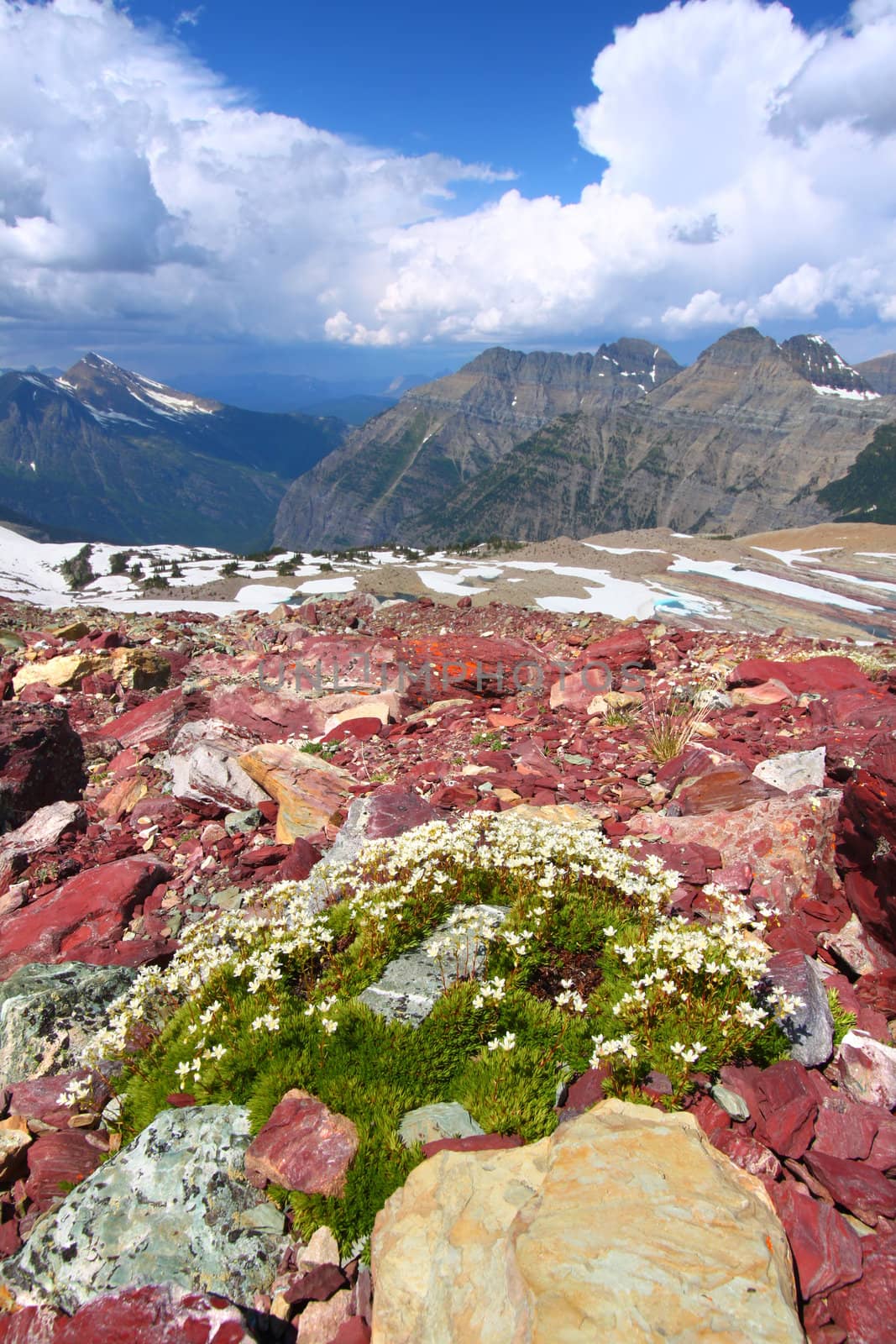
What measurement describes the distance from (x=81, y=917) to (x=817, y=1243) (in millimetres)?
6929

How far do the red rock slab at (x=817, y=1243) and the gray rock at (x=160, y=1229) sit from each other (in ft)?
8.45

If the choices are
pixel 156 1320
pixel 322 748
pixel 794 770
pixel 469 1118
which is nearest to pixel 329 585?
pixel 322 748

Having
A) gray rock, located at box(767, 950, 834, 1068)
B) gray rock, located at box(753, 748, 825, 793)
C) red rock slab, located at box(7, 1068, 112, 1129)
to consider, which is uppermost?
gray rock, located at box(753, 748, 825, 793)

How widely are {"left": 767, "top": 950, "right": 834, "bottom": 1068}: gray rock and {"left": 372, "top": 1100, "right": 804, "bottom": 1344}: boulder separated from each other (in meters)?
1.22

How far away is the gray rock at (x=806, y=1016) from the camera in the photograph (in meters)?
4.44

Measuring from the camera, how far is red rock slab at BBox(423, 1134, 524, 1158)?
3.81 meters

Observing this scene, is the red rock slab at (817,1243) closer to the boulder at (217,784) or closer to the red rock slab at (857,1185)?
the red rock slab at (857,1185)

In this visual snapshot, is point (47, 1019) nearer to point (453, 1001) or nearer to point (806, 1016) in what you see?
point (453, 1001)

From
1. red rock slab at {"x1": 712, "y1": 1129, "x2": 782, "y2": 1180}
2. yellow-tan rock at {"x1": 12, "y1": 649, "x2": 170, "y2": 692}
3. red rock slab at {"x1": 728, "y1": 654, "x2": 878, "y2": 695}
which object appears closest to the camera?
red rock slab at {"x1": 712, "y1": 1129, "x2": 782, "y2": 1180}

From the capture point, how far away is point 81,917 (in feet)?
24.0

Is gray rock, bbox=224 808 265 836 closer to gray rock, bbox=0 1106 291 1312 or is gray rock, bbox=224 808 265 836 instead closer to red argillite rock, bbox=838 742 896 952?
gray rock, bbox=0 1106 291 1312

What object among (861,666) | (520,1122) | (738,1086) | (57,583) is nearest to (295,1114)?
(520,1122)

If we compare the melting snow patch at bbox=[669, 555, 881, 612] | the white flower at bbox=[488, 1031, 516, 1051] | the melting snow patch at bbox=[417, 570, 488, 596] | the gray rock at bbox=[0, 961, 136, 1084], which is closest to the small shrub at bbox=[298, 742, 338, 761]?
the gray rock at bbox=[0, 961, 136, 1084]

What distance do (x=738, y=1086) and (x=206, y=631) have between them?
2214cm
